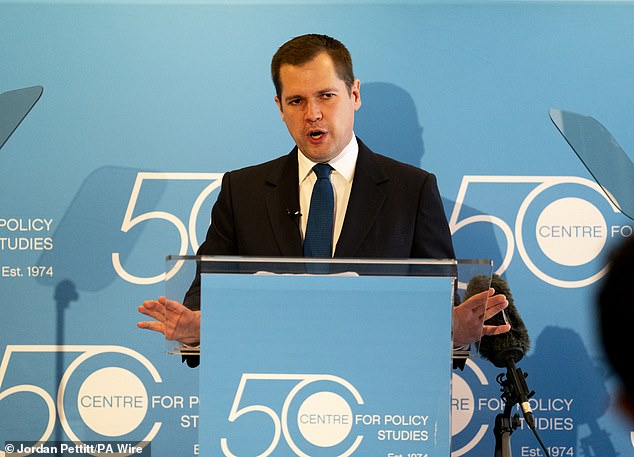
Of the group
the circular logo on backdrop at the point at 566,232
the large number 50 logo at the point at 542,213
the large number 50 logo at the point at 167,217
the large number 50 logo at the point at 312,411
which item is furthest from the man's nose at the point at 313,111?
the large number 50 logo at the point at 312,411

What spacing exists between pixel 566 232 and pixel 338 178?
1.30 meters

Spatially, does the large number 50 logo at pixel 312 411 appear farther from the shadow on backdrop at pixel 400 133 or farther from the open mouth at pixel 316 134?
the shadow on backdrop at pixel 400 133

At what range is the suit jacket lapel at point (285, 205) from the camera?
9.82 feet

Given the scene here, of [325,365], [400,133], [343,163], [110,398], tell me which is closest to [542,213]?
[400,133]

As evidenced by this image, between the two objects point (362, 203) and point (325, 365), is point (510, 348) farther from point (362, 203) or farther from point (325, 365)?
point (325, 365)

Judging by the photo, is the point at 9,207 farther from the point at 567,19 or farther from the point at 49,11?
the point at 567,19

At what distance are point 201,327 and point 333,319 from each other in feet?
0.88

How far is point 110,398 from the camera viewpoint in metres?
3.96

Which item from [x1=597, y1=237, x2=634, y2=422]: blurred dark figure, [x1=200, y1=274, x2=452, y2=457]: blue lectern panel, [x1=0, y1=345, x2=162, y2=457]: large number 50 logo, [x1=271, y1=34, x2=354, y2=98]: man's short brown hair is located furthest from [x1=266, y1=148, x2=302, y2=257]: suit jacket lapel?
[x1=597, y1=237, x2=634, y2=422]: blurred dark figure

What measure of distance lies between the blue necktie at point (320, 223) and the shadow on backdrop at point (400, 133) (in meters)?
0.92

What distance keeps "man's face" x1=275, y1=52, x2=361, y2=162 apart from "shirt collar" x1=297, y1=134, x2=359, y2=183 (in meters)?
0.03

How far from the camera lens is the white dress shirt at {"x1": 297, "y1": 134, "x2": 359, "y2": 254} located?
3.11 meters

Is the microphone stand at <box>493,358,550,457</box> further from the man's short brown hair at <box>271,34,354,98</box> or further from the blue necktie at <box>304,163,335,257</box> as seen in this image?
the man's short brown hair at <box>271,34,354,98</box>

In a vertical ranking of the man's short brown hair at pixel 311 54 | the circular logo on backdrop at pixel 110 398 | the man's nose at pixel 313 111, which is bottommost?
the circular logo on backdrop at pixel 110 398
